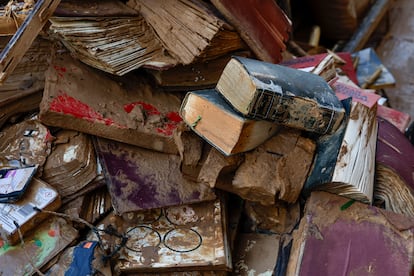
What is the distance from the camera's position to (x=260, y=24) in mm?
2096

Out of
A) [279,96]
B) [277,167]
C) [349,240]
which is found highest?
[279,96]

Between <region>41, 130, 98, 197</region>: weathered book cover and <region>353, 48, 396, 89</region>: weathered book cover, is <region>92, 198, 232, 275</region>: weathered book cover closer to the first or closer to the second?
<region>41, 130, 98, 197</region>: weathered book cover

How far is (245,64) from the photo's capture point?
1638 mm

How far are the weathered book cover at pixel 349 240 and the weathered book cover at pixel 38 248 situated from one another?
77 cm

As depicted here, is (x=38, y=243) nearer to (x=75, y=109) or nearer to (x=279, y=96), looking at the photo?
(x=75, y=109)

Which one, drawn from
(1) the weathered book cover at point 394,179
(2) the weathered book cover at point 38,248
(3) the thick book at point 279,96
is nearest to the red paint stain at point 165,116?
(3) the thick book at point 279,96

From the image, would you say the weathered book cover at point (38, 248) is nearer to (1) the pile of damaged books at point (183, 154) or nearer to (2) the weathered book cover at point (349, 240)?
(1) the pile of damaged books at point (183, 154)

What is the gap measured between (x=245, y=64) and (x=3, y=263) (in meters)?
1.02

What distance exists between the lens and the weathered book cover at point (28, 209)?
5.74 feet

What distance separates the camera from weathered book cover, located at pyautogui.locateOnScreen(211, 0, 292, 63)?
1.98 m

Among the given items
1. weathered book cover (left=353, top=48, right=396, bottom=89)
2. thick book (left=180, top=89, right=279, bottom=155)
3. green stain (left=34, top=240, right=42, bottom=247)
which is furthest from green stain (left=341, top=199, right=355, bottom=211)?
weathered book cover (left=353, top=48, right=396, bottom=89)

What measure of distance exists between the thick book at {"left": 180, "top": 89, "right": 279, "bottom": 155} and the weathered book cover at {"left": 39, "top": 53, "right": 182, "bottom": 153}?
0.27 m

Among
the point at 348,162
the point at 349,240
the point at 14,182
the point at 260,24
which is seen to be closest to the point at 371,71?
the point at 260,24

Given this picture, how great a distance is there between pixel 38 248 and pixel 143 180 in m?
0.43
